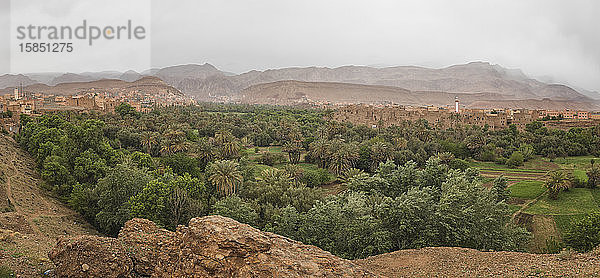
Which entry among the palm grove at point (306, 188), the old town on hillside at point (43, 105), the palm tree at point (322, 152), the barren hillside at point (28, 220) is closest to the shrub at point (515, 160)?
the palm grove at point (306, 188)

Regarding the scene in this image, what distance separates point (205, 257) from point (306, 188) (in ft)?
60.0

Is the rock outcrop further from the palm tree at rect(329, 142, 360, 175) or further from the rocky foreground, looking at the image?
the palm tree at rect(329, 142, 360, 175)

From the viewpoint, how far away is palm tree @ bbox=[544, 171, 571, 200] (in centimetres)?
2962

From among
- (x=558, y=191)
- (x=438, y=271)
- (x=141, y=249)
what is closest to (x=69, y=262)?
(x=141, y=249)

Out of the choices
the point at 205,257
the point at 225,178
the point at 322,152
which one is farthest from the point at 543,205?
the point at 205,257

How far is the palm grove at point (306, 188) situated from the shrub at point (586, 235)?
7.08 ft

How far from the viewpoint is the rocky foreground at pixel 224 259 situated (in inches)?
281

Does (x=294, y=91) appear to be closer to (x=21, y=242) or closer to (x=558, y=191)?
(x=558, y=191)

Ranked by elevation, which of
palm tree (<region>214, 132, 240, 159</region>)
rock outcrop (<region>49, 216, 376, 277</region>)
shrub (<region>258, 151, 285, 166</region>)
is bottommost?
shrub (<region>258, 151, 285, 166</region>)

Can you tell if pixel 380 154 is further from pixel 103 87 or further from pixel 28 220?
pixel 103 87

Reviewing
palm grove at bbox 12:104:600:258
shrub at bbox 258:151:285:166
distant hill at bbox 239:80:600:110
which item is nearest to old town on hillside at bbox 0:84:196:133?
palm grove at bbox 12:104:600:258

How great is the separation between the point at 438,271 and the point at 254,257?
20.1ft

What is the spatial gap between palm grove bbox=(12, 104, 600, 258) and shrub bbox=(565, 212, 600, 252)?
216 centimetres

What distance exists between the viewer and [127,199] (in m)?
19.8
